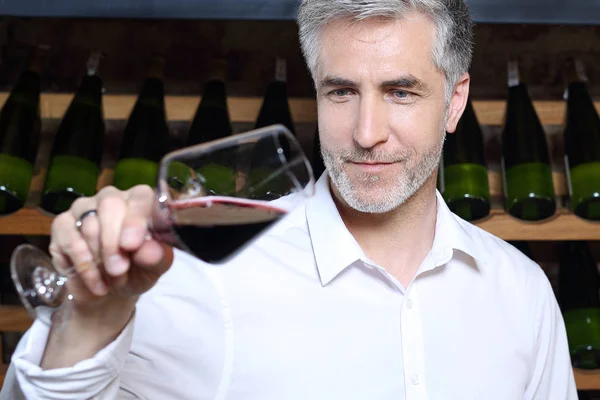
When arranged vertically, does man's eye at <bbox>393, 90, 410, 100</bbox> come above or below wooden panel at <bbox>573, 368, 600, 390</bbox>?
above

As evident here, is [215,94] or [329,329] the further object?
[215,94]

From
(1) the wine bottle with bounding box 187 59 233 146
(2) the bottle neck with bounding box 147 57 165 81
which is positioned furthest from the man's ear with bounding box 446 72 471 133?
(2) the bottle neck with bounding box 147 57 165 81

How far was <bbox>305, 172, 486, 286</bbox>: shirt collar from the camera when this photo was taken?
0.96 metres

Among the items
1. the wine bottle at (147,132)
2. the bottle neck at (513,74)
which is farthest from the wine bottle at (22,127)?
the bottle neck at (513,74)

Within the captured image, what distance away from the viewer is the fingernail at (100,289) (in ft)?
2.01

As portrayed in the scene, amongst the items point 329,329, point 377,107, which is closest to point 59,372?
point 329,329

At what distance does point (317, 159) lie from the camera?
57.6 inches

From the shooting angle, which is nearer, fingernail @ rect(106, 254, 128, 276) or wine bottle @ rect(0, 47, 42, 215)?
fingernail @ rect(106, 254, 128, 276)

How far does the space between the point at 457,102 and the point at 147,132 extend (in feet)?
1.96

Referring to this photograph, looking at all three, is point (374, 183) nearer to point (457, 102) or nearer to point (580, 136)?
point (457, 102)

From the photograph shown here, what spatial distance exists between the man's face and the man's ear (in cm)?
10

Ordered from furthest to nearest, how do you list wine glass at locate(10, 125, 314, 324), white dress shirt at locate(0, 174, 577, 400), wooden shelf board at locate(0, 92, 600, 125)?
wooden shelf board at locate(0, 92, 600, 125) → white dress shirt at locate(0, 174, 577, 400) → wine glass at locate(10, 125, 314, 324)

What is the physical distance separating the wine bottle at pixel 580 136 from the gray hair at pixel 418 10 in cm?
39

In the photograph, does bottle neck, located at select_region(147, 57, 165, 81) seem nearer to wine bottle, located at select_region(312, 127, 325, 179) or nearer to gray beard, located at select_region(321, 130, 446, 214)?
wine bottle, located at select_region(312, 127, 325, 179)
